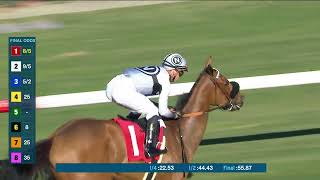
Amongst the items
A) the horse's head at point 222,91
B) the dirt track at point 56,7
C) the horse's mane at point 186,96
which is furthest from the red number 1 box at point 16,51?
the dirt track at point 56,7

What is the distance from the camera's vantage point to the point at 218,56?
1661 cm

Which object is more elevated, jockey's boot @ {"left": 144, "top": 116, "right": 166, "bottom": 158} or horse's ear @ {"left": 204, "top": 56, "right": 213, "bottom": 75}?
horse's ear @ {"left": 204, "top": 56, "right": 213, "bottom": 75}

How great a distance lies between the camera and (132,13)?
62.8 feet

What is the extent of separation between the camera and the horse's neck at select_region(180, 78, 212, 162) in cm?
1031

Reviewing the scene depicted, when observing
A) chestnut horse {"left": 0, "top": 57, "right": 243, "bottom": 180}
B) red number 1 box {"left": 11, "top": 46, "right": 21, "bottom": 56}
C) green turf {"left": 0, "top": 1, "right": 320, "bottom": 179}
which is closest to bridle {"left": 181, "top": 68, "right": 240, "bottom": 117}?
chestnut horse {"left": 0, "top": 57, "right": 243, "bottom": 180}

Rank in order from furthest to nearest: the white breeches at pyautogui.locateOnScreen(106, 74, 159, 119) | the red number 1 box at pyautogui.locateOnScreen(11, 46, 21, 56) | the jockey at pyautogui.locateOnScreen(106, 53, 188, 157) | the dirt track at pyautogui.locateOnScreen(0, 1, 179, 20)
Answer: the dirt track at pyautogui.locateOnScreen(0, 1, 179, 20) < the red number 1 box at pyautogui.locateOnScreen(11, 46, 21, 56) < the white breeches at pyautogui.locateOnScreen(106, 74, 159, 119) < the jockey at pyautogui.locateOnScreen(106, 53, 188, 157)

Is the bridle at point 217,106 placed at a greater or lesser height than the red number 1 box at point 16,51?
lesser

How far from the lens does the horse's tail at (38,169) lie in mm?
9164

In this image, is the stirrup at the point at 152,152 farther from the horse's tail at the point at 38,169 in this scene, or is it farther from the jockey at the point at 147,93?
the horse's tail at the point at 38,169

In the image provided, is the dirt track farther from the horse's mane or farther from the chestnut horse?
the chestnut horse

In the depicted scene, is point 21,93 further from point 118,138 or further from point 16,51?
point 118,138

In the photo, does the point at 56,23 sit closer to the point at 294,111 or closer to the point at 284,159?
the point at 294,111

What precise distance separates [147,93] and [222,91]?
105cm

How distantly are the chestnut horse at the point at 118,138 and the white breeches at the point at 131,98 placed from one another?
1.19ft
